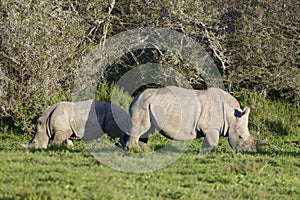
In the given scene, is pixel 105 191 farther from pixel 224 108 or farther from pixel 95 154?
pixel 224 108

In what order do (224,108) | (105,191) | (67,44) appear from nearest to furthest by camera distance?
(105,191), (224,108), (67,44)

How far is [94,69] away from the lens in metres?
20.3

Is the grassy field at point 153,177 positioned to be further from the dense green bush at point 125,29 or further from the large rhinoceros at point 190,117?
the dense green bush at point 125,29

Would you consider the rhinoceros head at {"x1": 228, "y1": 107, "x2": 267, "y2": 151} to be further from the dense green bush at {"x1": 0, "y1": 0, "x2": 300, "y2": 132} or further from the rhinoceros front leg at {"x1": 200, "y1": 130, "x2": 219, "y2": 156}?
the dense green bush at {"x1": 0, "y1": 0, "x2": 300, "y2": 132}

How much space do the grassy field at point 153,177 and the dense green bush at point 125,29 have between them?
5065 millimetres

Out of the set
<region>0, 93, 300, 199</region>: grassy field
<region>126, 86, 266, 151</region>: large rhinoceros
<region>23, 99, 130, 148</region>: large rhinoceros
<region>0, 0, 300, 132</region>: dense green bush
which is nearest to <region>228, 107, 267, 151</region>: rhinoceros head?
Result: <region>126, 86, 266, 151</region>: large rhinoceros

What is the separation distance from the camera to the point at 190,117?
14203 millimetres

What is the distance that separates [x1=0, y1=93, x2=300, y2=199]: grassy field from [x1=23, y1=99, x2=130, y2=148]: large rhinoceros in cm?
87

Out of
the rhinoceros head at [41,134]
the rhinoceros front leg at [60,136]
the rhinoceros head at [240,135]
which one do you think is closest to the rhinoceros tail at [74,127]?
the rhinoceros front leg at [60,136]

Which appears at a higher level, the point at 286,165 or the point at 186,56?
the point at 186,56

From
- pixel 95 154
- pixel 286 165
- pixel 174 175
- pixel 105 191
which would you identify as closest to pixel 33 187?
pixel 105 191

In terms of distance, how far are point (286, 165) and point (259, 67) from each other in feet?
32.0

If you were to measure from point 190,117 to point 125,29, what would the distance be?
814 centimetres

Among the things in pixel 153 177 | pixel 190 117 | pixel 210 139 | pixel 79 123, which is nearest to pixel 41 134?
pixel 79 123
